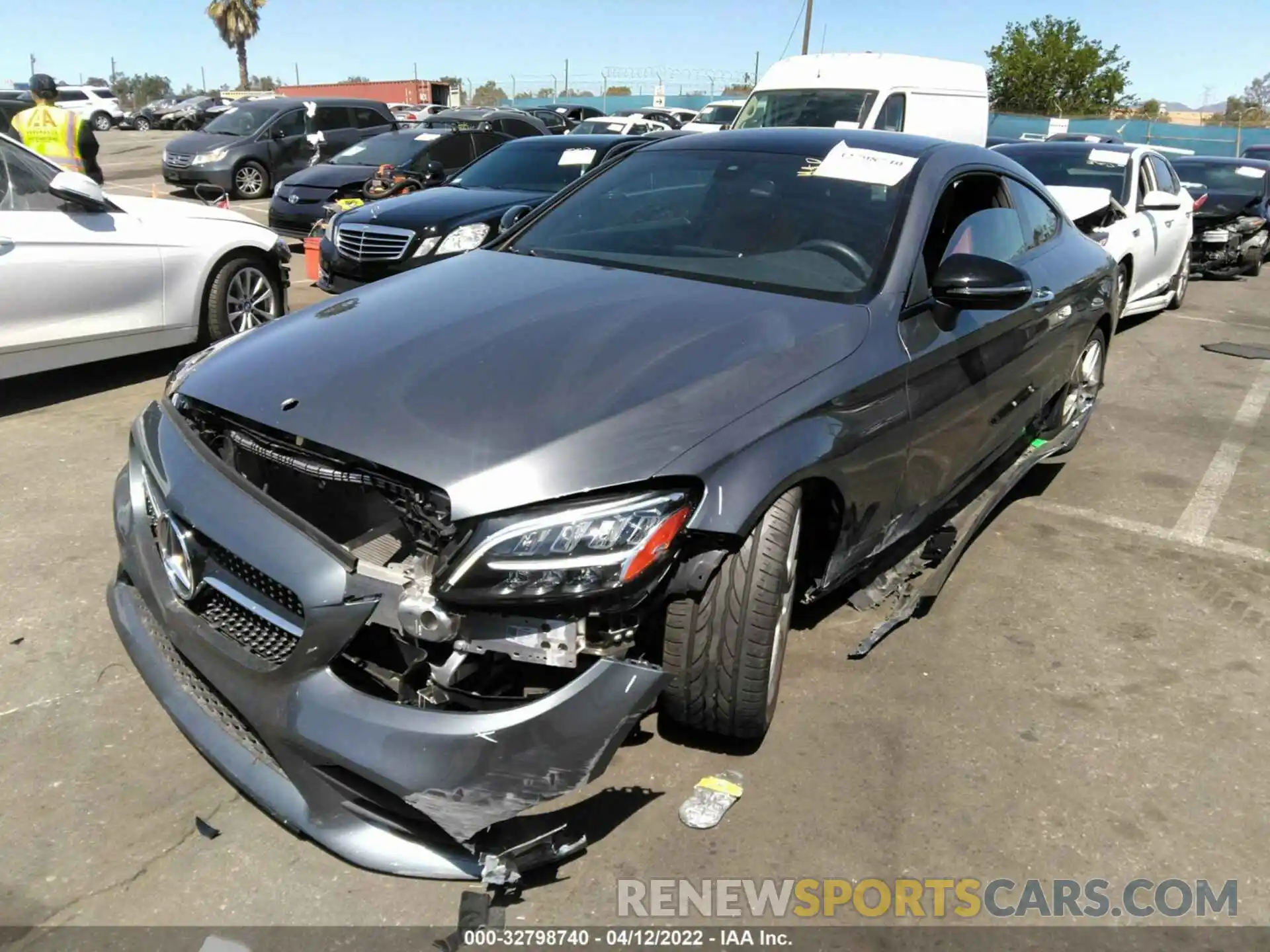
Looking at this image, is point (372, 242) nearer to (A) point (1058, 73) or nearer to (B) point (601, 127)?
(B) point (601, 127)

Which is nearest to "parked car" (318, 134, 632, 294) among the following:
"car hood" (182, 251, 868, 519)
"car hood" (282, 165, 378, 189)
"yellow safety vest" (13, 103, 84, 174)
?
"yellow safety vest" (13, 103, 84, 174)

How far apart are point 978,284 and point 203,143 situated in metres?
16.4

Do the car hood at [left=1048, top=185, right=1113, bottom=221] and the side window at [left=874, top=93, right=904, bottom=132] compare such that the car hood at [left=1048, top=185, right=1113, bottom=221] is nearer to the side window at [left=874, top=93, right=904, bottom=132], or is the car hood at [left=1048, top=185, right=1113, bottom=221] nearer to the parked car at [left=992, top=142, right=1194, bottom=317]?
the parked car at [left=992, top=142, right=1194, bottom=317]

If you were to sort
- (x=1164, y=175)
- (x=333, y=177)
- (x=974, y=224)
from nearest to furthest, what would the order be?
A: (x=974, y=224), (x=1164, y=175), (x=333, y=177)

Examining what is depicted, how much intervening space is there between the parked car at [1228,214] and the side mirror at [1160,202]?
4.59 m

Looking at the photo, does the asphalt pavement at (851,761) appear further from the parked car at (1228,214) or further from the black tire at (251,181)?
the black tire at (251,181)

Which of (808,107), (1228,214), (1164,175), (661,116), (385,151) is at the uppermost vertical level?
(808,107)

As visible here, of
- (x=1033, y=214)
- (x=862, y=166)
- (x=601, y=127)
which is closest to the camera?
(x=862, y=166)

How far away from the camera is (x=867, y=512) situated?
3029mm

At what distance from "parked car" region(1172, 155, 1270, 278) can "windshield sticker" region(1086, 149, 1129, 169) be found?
446 cm

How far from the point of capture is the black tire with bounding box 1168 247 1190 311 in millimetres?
10344

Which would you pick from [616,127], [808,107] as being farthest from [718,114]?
[808,107]

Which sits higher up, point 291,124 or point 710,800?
point 291,124

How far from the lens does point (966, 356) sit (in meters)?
3.52
